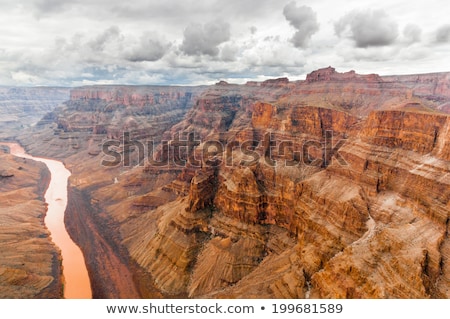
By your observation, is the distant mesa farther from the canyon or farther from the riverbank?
the riverbank

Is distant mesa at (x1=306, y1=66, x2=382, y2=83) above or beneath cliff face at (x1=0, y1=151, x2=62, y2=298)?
above

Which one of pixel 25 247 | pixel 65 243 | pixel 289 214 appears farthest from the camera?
pixel 65 243

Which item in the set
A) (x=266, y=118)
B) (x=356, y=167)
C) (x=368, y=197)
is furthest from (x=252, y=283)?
(x=266, y=118)
